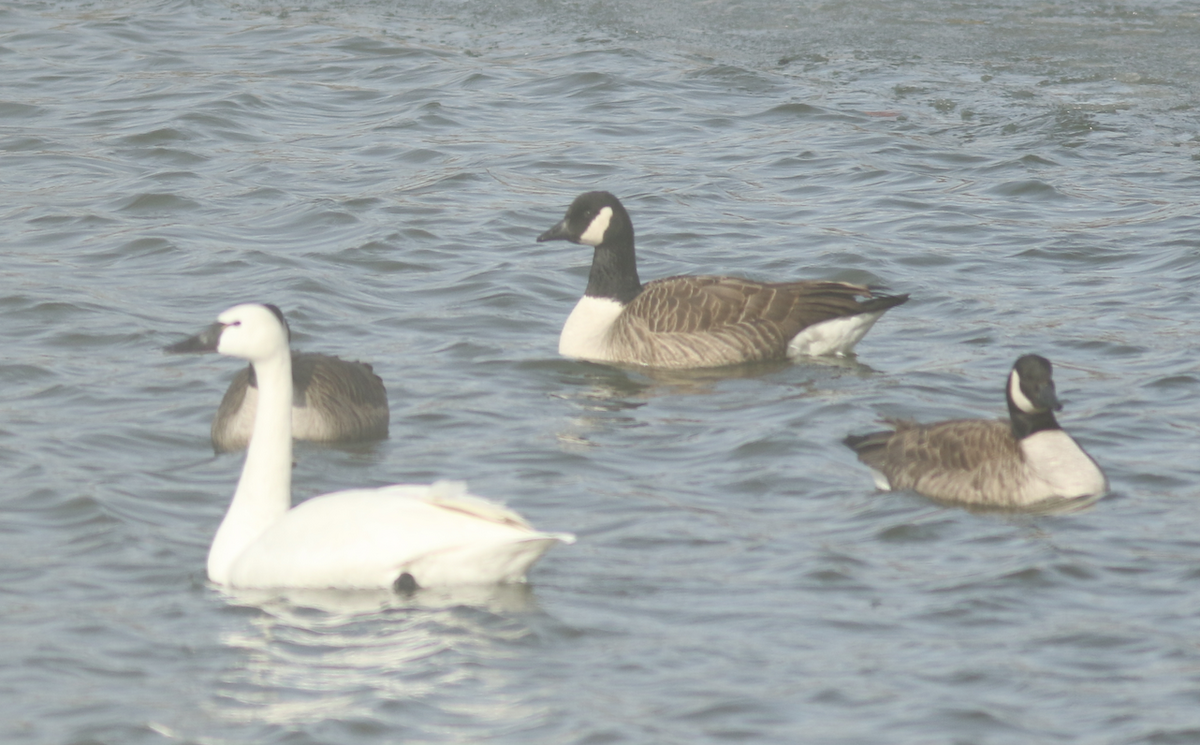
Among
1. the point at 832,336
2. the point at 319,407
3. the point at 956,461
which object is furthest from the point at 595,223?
the point at 956,461

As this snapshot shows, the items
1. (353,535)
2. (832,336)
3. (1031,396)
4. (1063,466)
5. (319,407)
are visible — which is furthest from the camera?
(832,336)

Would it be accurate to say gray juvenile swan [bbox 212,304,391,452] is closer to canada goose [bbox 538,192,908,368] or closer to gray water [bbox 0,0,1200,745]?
gray water [bbox 0,0,1200,745]

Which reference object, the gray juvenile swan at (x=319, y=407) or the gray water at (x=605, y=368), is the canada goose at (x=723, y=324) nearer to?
the gray water at (x=605, y=368)

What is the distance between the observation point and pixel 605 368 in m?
11.3

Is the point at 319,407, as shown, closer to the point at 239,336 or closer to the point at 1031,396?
the point at 239,336

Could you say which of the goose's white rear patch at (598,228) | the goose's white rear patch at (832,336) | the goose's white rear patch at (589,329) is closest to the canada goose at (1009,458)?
the goose's white rear patch at (832,336)

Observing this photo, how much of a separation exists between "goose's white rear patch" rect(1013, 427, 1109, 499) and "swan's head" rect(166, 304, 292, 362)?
3.73 meters

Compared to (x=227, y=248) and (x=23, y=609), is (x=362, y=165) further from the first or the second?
(x=23, y=609)

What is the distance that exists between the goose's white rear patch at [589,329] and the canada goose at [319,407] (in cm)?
216

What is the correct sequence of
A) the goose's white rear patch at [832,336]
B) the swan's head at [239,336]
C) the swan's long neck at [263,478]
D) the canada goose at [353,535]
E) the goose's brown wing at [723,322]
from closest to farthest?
the canada goose at [353,535], the swan's long neck at [263,478], the swan's head at [239,336], the goose's white rear patch at [832,336], the goose's brown wing at [723,322]

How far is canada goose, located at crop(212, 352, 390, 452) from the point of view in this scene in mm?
8992

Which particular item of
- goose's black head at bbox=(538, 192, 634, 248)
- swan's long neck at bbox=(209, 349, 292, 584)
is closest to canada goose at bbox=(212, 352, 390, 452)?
swan's long neck at bbox=(209, 349, 292, 584)

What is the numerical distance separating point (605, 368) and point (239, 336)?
4.22 meters

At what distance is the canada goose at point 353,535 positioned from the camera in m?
6.76
